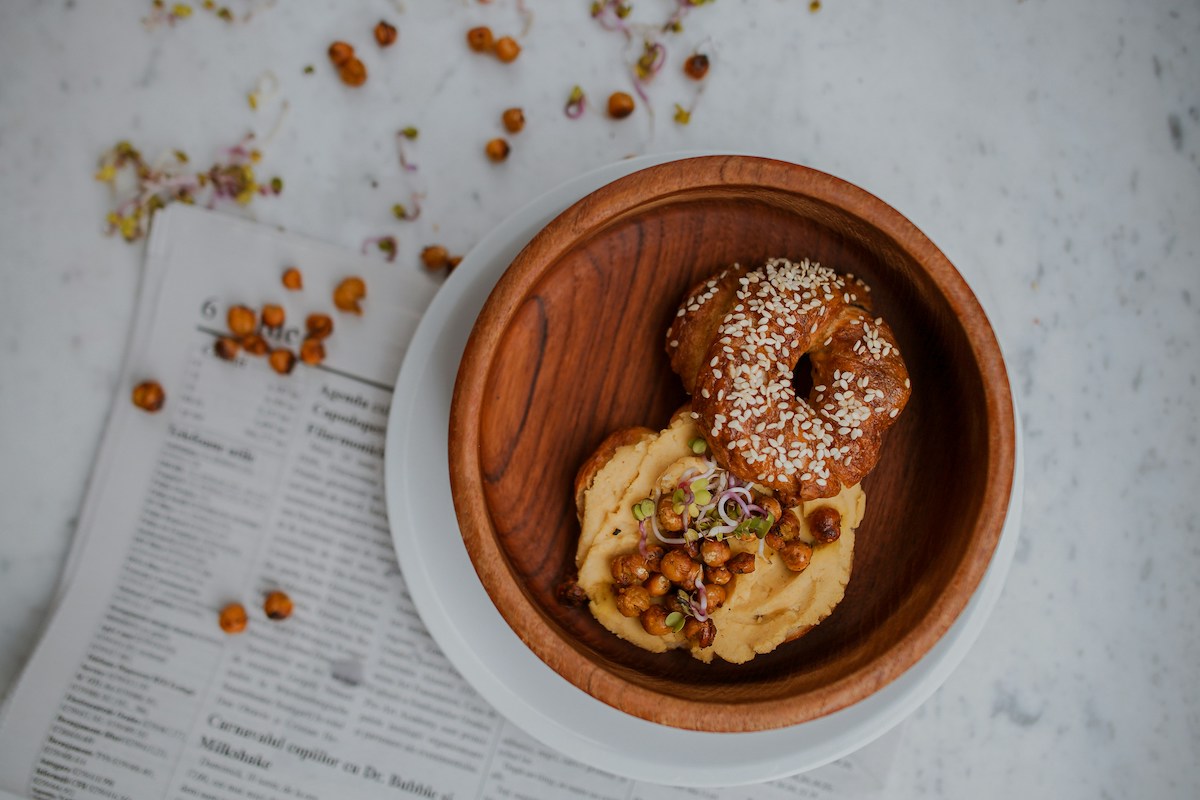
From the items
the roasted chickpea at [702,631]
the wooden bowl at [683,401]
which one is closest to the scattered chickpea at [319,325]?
the wooden bowl at [683,401]

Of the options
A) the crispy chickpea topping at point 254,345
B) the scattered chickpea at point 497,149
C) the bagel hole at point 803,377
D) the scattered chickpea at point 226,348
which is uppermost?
the scattered chickpea at point 497,149

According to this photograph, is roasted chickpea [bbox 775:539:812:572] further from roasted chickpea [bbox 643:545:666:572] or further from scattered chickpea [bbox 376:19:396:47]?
scattered chickpea [bbox 376:19:396:47]

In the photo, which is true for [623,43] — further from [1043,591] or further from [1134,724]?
[1134,724]

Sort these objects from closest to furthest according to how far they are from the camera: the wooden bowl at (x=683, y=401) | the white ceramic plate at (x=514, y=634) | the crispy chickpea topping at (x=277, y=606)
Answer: the wooden bowl at (x=683, y=401) → the white ceramic plate at (x=514, y=634) → the crispy chickpea topping at (x=277, y=606)

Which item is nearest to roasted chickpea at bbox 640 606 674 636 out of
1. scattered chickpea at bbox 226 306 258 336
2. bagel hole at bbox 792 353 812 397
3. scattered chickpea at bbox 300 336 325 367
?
bagel hole at bbox 792 353 812 397

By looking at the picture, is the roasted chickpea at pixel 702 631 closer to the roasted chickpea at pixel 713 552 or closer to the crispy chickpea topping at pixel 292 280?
the roasted chickpea at pixel 713 552

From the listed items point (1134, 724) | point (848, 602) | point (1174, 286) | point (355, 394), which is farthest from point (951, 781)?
point (355, 394)
